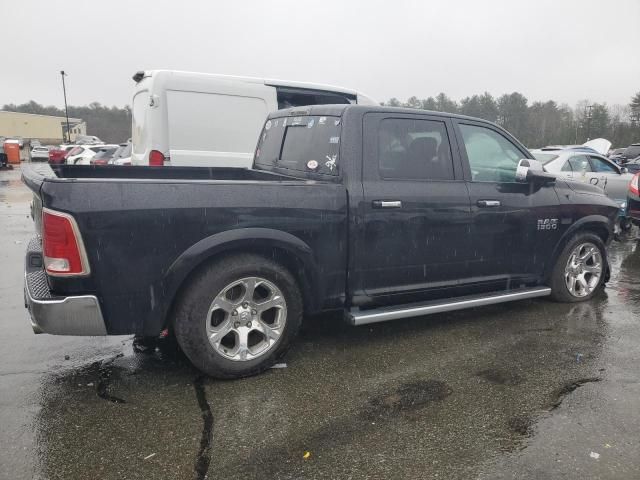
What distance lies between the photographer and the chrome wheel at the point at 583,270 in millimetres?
5129

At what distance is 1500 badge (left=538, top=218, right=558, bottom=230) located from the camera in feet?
15.4

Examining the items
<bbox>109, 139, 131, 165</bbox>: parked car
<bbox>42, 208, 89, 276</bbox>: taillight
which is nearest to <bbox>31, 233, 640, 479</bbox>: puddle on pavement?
<bbox>42, 208, 89, 276</bbox>: taillight

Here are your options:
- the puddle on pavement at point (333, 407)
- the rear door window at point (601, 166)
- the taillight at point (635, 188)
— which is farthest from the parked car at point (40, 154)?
the puddle on pavement at point (333, 407)

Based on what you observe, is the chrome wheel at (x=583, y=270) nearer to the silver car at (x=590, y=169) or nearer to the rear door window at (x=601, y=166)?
the silver car at (x=590, y=169)

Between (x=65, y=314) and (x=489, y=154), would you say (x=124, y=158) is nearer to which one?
(x=489, y=154)

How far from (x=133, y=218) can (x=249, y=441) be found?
1.45m

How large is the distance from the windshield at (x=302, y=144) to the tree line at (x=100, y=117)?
78792 millimetres

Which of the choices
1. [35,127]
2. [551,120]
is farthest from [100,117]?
[551,120]

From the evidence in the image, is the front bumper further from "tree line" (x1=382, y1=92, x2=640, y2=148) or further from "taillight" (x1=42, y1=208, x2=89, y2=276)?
"tree line" (x1=382, y1=92, x2=640, y2=148)

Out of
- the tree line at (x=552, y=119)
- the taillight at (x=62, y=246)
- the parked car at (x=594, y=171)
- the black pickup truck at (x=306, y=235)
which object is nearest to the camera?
the taillight at (x=62, y=246)

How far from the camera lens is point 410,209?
3.90m

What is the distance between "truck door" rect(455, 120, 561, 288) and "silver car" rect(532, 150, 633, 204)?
5.79 meters

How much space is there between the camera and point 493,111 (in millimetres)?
49219

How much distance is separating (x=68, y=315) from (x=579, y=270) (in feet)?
15.8
